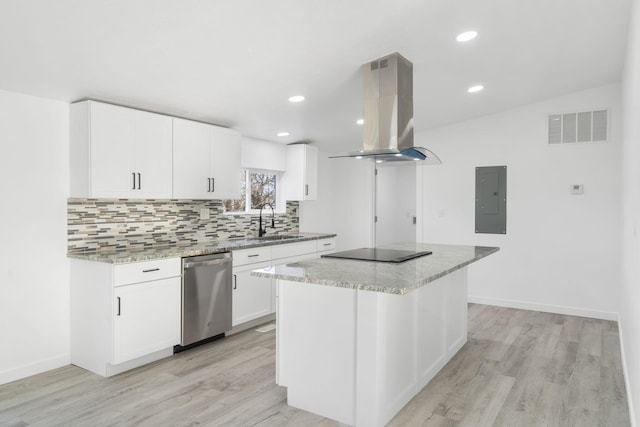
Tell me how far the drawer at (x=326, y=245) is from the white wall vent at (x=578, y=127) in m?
2.99

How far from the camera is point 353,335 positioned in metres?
2.37

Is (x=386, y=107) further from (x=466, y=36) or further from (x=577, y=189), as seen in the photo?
(x=577, y=189)

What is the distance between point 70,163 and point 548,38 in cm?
395

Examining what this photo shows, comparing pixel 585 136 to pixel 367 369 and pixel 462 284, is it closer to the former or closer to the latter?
pixel 462 284

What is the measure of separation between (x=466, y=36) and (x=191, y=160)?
2623 mm

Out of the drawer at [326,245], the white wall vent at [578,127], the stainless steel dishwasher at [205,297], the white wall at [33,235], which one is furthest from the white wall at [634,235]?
the white wall at [33,235]

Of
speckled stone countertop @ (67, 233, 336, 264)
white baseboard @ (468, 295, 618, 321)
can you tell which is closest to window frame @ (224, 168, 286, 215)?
speckled stone countertop @ (67, 233, 336, 264)

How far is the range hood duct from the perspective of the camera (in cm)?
311

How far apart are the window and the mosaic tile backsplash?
138 mm

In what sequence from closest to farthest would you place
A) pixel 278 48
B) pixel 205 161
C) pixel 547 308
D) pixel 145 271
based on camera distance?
pixel 278 48 < pixel 145 271 < pixel 205 161 < pixel 547 308

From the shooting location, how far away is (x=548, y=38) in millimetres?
3184

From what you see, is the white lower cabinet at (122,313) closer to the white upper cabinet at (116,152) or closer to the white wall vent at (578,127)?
the white upper cabinet at (116,152)

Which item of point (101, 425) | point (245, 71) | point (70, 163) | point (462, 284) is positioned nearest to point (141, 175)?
point (70, 163)

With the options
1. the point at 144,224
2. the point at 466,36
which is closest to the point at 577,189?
the point at 466,36
